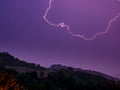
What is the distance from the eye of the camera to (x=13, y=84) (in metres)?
37.8

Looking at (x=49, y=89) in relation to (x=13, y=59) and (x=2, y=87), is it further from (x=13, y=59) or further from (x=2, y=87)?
(x=13, y=59)

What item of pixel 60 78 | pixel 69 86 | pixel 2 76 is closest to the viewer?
pixel 2 76

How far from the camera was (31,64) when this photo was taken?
7269 inches

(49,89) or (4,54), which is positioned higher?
(4,54)

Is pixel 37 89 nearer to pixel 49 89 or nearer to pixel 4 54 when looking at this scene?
pixel 49 89

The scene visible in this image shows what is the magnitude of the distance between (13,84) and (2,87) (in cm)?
189

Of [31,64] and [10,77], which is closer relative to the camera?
[10,77]

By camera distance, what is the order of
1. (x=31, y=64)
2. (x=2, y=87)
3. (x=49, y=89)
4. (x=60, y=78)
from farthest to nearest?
1. (x=31, y=64)
2. (x=60, y=78)
3. (x=49, y=89)
4. (x=2, y=87)

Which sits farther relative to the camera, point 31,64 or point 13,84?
point 31,64

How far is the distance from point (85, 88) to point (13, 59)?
104m

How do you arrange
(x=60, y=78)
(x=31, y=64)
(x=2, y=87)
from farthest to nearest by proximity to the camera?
(x=31, y=64) → (x=60, y=78) → (x=2, y=87)

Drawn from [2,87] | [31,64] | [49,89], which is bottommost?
[2,87]

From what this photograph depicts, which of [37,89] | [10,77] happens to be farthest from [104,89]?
[10,77]

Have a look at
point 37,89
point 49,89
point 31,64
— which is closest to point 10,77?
point 37,89
